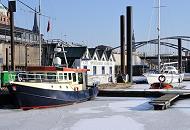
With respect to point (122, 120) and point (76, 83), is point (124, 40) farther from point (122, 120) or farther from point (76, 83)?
point (122, 120)

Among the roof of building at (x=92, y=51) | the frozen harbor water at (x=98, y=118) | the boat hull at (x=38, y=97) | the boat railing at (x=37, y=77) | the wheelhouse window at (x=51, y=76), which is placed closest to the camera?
the frozen harbor water at (x=98, y=118)

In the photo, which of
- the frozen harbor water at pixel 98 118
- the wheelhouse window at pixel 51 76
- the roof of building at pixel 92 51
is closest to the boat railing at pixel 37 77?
the wheelhouse window at pixel 51 76

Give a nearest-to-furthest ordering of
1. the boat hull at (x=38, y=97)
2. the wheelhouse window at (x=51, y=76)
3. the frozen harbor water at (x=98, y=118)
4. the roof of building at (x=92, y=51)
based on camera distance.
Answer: the frozen harbor water at (x=98, y=118), the boat hull at (x=38, y=97), the wheelhouse window at (x=51, y=76), the roof of building at (x=92, y=51)

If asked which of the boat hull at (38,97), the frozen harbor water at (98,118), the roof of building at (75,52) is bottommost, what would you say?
the frozen harbor water at (98,118)

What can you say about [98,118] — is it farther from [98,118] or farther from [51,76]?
[51,76]

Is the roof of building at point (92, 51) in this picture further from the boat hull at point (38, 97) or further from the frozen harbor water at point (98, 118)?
the frozen harbor water at point (98, 118)

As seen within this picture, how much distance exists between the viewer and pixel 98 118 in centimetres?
2212

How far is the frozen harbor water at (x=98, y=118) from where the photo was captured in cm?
1927

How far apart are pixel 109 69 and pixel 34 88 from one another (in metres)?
55.7

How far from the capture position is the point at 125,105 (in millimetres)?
28844

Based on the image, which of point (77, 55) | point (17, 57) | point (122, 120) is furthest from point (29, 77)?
point (77, 55)

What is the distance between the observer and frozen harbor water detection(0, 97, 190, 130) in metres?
19.3

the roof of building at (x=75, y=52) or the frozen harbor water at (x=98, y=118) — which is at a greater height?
the roof of building at (x=75, y=52)

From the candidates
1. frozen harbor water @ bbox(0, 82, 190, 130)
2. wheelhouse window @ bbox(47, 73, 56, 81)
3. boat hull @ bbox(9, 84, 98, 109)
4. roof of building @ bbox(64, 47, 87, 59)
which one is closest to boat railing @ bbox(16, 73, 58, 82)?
wheelhouse window @ bbox(47, 73, 56, 81)
